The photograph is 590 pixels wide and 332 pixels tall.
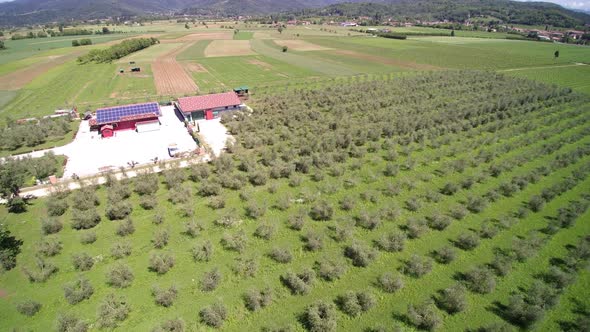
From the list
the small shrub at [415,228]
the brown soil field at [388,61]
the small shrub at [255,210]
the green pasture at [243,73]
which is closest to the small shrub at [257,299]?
the small shrub at [255,210]

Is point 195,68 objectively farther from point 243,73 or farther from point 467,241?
point 467,241

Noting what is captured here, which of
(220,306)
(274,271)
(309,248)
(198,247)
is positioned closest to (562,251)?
(309,248)

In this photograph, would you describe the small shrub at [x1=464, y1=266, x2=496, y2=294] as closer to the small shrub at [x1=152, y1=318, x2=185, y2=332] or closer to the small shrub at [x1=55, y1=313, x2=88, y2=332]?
the small shrub at [x1=152, y1=318, x2=185, y2=332]

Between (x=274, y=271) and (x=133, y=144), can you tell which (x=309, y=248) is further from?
(x=133, y=144)

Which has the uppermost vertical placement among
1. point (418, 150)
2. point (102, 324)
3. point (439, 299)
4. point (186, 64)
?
point (186, 64)

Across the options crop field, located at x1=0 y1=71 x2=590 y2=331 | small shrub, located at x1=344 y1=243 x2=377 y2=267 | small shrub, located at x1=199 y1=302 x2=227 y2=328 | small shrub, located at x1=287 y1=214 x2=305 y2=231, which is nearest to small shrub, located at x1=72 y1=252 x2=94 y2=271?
crop field, located at x1=0 y1=71 x2=590 y2=331

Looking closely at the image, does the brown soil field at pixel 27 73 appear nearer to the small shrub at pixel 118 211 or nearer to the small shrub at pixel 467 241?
the small shrub at pixel 118 211

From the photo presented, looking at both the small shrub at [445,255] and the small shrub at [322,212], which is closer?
the small shrub at [445,255]
